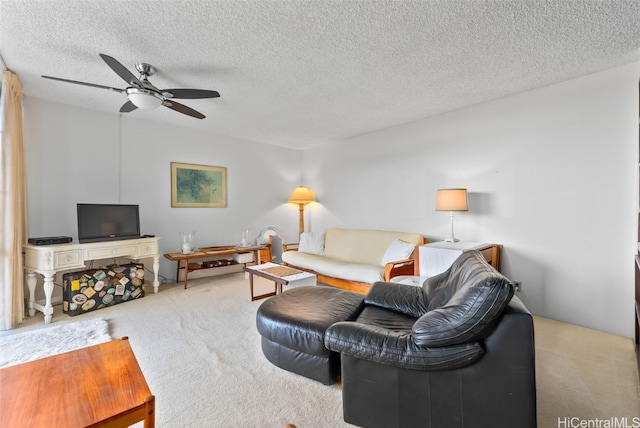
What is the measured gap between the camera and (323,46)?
219 centimetres

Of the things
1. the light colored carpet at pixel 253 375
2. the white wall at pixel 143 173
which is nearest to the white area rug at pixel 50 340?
the light colored carpet at pixel 253 375

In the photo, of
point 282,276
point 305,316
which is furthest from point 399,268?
point 305,316

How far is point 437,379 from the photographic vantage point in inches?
52.4

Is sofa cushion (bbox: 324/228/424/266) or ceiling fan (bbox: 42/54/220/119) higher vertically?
ceiling fan (bbox: 42/54/220/119)

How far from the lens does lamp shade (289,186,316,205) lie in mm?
5383

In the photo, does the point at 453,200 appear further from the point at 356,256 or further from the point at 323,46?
the point at 323,46

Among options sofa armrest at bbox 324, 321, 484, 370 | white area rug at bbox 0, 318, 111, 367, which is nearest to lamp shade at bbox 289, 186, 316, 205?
white area rug at bbox 0, 318, 111, 367

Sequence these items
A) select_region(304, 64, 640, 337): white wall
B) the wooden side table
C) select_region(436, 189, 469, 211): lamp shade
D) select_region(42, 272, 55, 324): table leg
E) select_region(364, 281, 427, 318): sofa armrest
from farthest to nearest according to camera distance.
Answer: the wooden side table, select_region(436, 189, 469, 211): lamp shade, select_region(42, 272, 55, 324): table leg, select_region(304, 64, 640, 337): white wall, select_region(364, 281, 427, 318): sofa armrest

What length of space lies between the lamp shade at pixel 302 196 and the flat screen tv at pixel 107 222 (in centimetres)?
254

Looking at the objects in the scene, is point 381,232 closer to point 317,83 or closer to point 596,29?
point 317,83

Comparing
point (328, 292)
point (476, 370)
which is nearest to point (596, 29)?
point (476, 370)

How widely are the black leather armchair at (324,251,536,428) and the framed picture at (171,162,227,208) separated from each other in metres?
3.76

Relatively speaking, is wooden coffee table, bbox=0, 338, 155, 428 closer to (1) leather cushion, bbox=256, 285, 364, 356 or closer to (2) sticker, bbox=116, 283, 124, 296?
(1) leather cushion, bbox=256, 285, 364, 356

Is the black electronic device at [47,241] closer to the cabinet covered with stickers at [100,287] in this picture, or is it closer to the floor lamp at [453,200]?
the cabinet covered with stickers at [100,287]
